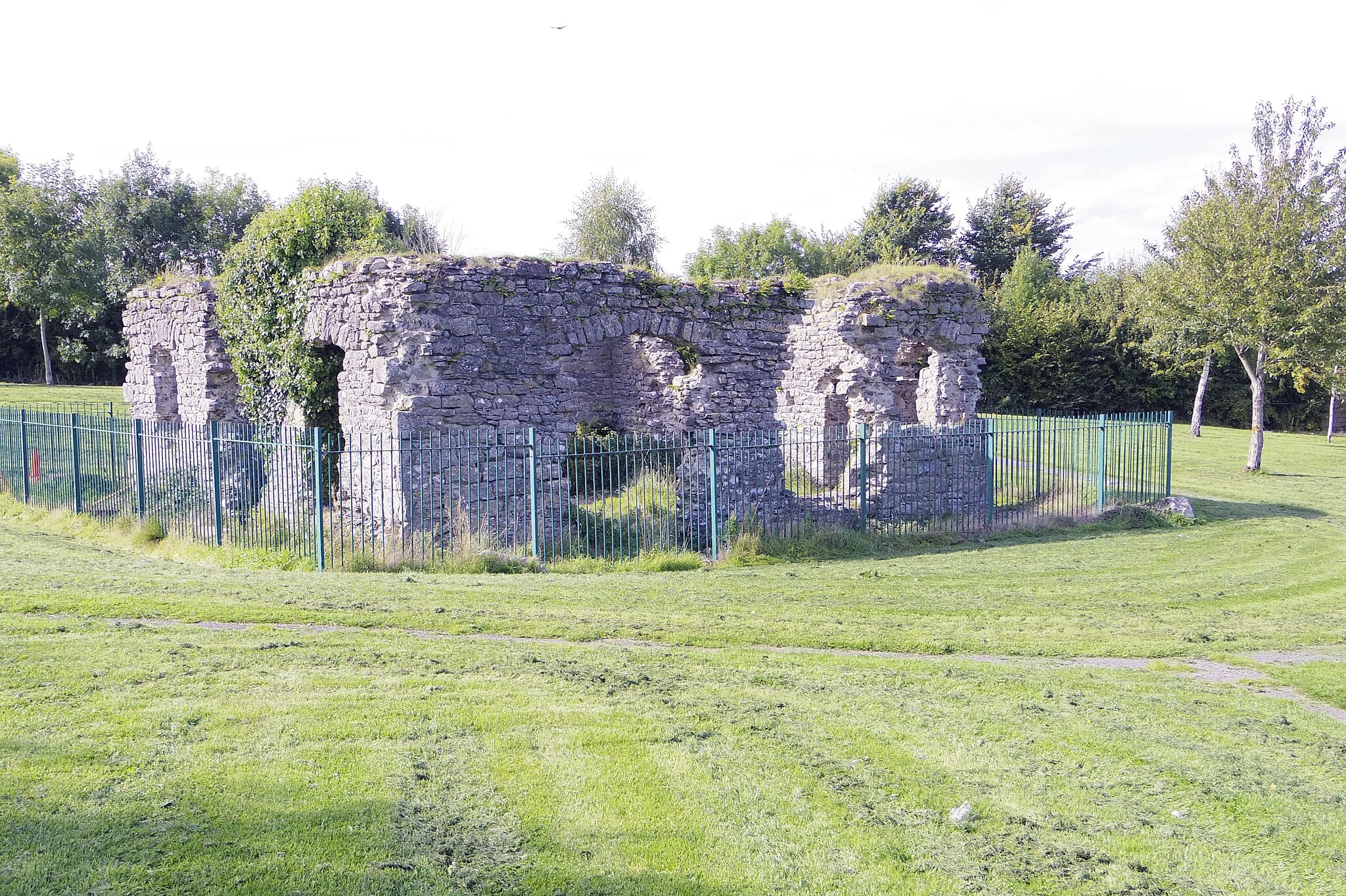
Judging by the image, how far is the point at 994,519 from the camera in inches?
600

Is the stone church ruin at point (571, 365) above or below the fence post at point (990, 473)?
above

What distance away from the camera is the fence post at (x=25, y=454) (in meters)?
15.5

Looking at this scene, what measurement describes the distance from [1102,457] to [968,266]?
29530mm

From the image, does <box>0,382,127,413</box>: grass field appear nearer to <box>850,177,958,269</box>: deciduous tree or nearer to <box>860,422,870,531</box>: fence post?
<box>860,422,870,531</box>: fence post

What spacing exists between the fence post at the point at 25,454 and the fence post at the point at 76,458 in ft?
5.39

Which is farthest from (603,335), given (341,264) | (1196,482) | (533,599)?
(1196,482)

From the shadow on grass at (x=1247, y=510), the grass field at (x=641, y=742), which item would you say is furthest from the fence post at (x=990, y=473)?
the grass field at (x=641, y=742)

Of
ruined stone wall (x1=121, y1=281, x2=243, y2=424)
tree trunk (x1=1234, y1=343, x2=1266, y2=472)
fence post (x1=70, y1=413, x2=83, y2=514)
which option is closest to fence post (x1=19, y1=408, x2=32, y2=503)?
fence post (x1=70, y1=413, x2=83, y2=514)

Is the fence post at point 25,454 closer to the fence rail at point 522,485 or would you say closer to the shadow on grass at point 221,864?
the fence rail at point 522,485

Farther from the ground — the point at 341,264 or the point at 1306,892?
the point at 341,264

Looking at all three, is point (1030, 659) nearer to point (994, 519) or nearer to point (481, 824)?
point (481, 824)

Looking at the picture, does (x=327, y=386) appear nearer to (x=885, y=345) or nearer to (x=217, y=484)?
(x=217, y=484)

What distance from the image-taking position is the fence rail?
456 inches

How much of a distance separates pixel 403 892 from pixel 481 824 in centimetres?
61
